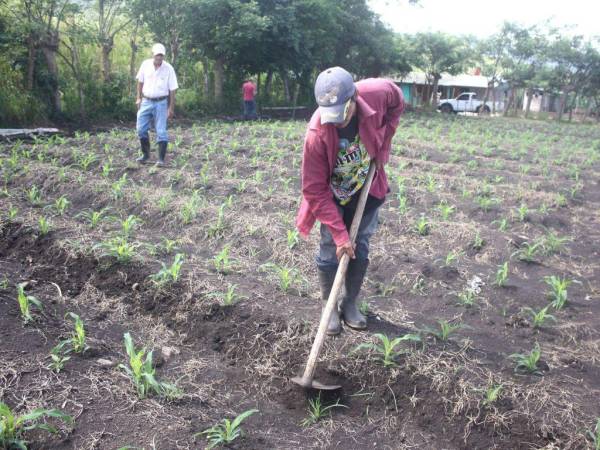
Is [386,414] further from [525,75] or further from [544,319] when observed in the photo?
[525,75]

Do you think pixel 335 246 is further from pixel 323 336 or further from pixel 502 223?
pixel 502 223

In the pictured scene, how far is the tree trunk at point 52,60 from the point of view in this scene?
11.3m

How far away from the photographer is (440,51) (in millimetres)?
28516

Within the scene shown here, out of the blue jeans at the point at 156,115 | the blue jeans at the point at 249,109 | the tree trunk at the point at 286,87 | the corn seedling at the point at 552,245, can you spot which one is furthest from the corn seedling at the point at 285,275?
the tree trunk at the point at 286,87

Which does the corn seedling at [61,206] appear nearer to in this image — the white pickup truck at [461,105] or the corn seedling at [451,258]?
the corn seedling at [451,258]

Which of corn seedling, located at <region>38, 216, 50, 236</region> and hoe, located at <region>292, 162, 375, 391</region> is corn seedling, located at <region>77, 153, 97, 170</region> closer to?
corn seedling, located at <region>38, 216, 50, 236</region>

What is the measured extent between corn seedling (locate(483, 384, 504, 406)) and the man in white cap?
18.4 feet

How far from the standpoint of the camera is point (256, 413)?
2.69m

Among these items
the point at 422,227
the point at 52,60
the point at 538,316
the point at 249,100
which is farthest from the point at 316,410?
the point at 249,100

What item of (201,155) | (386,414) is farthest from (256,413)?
(201,155)

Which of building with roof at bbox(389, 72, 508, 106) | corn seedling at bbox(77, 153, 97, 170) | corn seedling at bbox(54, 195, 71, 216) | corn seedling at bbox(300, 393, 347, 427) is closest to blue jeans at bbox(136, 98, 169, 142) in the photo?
corn seedling at bbox(77, 153, 97, 170)

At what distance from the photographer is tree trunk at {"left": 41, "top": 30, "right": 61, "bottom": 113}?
11263 millimetres

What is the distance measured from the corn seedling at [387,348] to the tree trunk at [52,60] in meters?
11.1

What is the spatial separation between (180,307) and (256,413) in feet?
3.68
